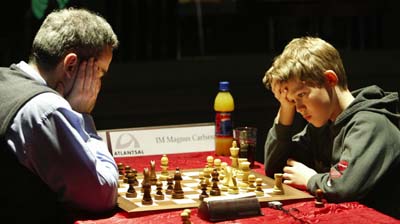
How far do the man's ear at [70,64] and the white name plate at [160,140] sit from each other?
916mm

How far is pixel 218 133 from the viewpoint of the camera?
3.50m

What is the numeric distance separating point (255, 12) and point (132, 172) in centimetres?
306

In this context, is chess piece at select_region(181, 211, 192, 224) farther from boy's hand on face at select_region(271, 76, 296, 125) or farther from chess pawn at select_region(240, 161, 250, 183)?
boy's hand on face at select_region(271, 76, 296, 125)

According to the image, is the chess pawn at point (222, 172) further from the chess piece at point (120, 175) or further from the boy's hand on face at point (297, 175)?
the chess piece at point (120, 175)

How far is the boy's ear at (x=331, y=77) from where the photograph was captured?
9.02ft

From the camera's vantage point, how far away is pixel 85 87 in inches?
102

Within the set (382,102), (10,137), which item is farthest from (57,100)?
(382,102)

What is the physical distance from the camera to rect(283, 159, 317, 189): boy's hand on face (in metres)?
2.67

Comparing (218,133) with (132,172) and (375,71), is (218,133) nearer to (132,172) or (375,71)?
(132,172)

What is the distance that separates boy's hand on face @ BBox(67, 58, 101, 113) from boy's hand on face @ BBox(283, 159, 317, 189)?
776mm

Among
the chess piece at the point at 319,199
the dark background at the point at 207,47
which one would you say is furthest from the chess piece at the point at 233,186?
the dark background at the point at 207,47

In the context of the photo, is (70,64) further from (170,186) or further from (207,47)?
(207,47)

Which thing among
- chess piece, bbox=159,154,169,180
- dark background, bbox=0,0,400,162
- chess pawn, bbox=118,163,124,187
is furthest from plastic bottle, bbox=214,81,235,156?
dark background, bbox=0,0,400,162

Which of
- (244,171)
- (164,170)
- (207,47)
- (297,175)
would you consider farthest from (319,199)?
(207,47)
